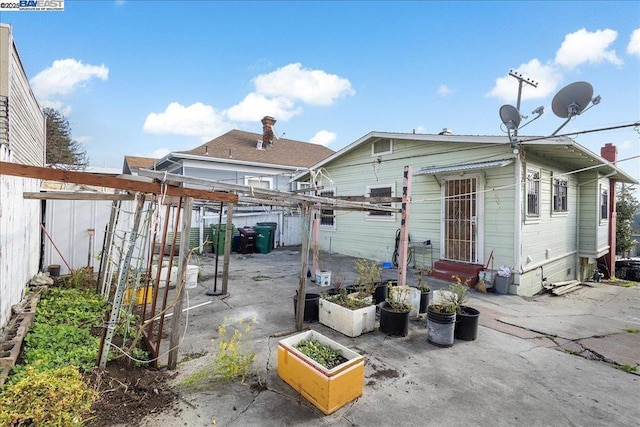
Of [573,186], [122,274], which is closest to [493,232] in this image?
[573,186]

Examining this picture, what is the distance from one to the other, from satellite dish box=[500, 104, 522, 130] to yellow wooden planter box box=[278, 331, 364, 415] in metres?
6.37

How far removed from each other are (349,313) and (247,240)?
27.7 feet

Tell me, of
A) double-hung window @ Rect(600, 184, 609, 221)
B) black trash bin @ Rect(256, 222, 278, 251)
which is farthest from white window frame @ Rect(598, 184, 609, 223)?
black trash bin @ Rect(256, 222, 278, 251)

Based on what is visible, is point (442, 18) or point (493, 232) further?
point (442, 18)

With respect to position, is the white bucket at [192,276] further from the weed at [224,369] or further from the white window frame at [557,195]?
the white window frame at [557,195]

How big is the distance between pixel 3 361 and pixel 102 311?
1.93m

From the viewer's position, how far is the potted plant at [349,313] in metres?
4.34

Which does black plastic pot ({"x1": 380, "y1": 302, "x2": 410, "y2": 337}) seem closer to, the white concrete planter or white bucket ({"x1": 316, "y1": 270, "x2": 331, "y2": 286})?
the white concrete planter

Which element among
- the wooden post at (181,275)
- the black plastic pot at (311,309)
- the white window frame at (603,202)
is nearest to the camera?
the wooden post at (181,275)

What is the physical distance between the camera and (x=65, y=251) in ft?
23.1

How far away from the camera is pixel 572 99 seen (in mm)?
5988

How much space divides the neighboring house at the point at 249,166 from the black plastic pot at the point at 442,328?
8776 millimetres

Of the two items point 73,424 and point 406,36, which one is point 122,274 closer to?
point 73,424

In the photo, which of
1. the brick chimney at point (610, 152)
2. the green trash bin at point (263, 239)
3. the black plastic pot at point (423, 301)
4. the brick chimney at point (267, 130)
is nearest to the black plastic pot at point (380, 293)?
the black plastic pot at point (423, 301)
